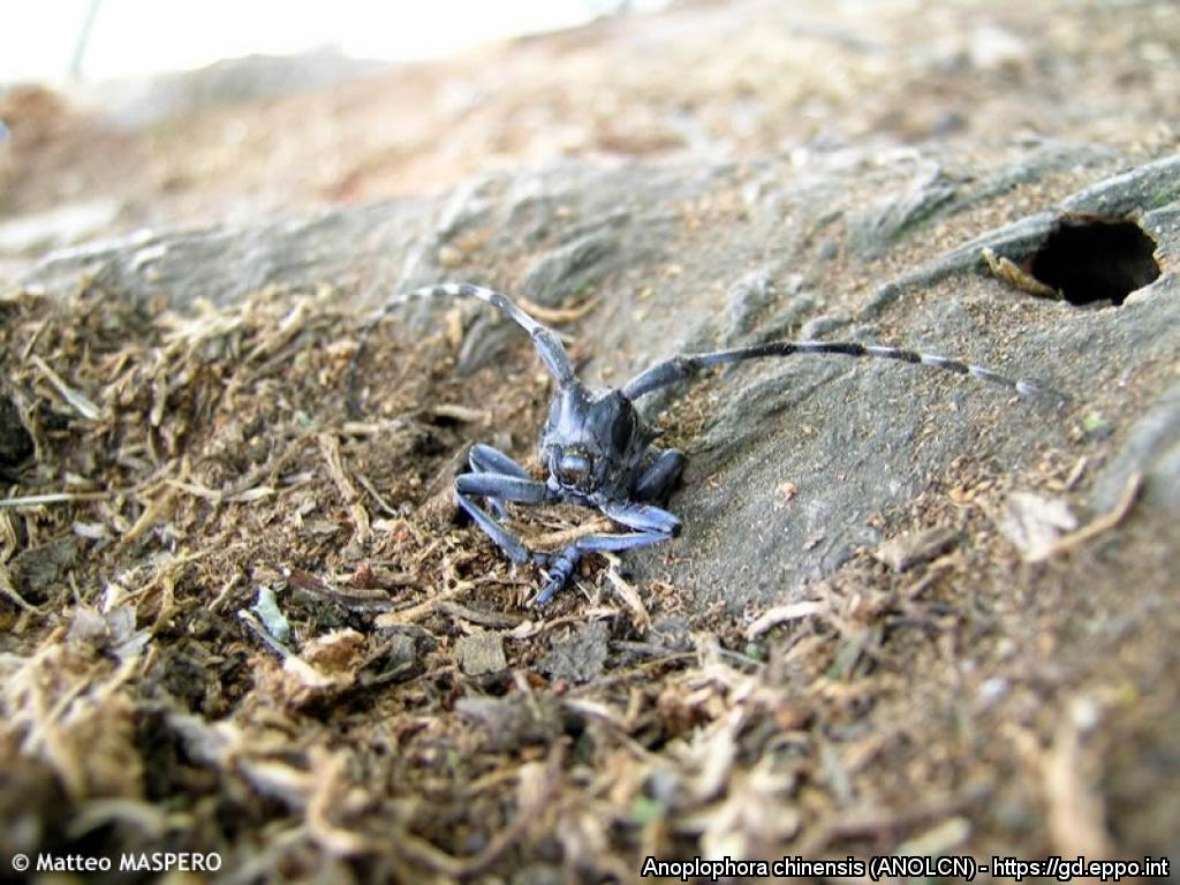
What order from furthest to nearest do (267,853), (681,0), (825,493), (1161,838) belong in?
1. (681,0)
2. (825,493)
3. (267,853)
4. (1161,838)

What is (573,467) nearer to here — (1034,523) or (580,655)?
(580,655)

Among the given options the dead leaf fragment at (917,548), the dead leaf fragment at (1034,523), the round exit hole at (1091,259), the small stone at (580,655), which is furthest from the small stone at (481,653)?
the round exit hole at (1091,259)

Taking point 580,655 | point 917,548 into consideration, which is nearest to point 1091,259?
point 917,548

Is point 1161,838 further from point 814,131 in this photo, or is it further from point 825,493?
point 814,131

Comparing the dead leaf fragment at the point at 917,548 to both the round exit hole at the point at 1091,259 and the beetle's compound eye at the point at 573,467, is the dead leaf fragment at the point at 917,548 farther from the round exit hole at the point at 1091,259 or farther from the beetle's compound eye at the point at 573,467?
the round exit hole at the point at 1091,259

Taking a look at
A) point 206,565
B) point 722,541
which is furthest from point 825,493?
point 206,565
